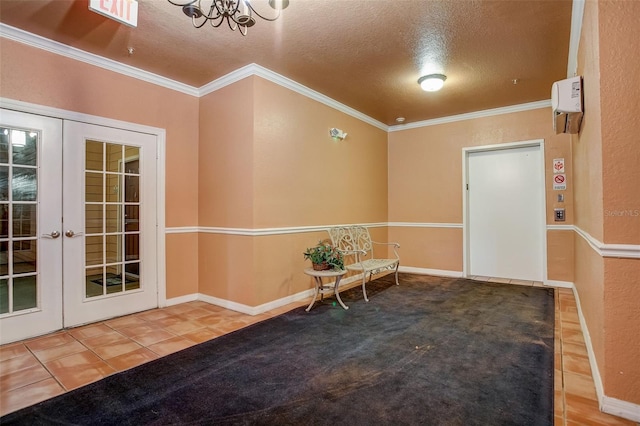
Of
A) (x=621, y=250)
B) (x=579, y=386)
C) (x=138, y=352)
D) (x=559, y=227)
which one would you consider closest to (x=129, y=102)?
(x=138, y=352)

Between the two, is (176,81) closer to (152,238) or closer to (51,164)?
(51,164)

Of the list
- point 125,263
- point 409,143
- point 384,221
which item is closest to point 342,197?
point 384,221

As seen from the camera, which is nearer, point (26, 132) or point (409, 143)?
point (26, 132)

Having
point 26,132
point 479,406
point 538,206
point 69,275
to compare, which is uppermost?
point 26,132

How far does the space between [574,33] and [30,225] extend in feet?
16.1

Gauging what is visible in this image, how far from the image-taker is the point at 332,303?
12.1ft

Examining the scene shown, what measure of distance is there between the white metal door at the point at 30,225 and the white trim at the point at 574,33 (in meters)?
4.32

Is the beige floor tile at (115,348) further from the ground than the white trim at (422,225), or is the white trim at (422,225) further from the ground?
the white trim at (422,225)

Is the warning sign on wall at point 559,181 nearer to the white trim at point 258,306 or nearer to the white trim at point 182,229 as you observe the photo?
the white trim at point 258,306

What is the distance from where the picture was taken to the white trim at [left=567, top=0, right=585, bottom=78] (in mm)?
2289

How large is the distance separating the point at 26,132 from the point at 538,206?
19.6 feet

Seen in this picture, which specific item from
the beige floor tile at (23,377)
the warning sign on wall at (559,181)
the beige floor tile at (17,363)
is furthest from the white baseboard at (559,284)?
the beige floor tile at (17,363)

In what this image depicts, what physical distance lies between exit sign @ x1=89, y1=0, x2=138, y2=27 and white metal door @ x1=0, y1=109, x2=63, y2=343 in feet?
4.14

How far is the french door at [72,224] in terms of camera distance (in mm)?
2701
